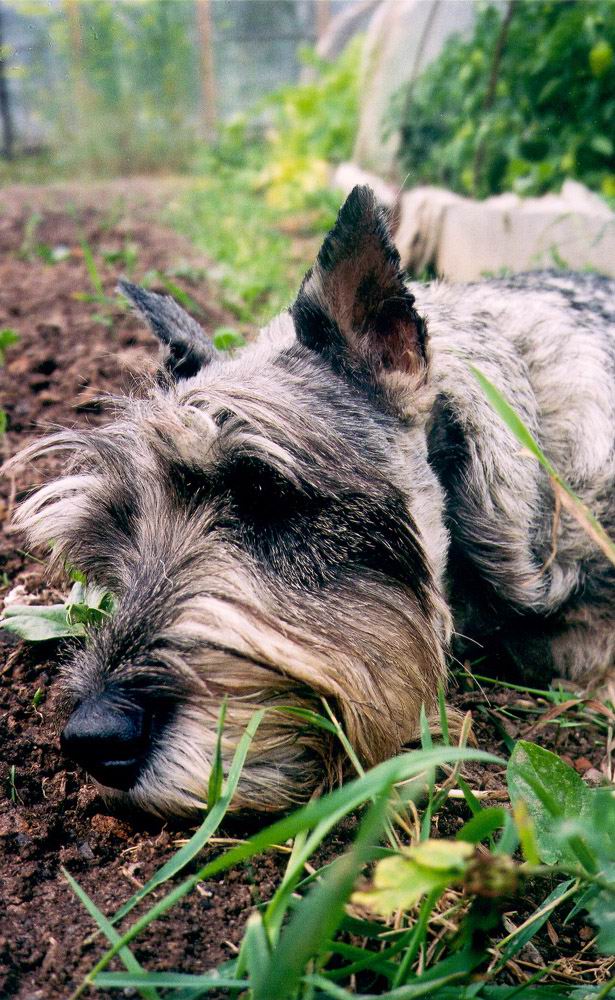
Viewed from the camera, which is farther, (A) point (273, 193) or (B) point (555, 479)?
(A) point (273, 193)

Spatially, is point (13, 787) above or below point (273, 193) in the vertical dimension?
below

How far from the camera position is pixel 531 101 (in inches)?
301

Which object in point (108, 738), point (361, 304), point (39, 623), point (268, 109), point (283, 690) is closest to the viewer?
A: point (108, 738)

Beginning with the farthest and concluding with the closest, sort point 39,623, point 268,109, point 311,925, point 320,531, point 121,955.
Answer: point 268,109, point 39,623, point 320,531, point 121,955, point 311,925

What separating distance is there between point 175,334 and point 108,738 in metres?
1.65

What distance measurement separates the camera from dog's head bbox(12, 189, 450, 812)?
2240mm

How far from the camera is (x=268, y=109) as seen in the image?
1814 cm

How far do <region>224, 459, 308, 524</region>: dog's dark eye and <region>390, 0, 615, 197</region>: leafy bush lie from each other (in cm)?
555

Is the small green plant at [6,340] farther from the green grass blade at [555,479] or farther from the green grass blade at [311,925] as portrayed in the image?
the green grass blade at [311,925]

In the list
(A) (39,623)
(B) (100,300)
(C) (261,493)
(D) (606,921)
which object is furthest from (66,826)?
(B) (100,300)

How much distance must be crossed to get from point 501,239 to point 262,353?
175 inches

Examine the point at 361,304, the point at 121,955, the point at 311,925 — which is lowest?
the point at 121,955

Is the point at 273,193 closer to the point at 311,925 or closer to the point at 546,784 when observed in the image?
the point at 546,784

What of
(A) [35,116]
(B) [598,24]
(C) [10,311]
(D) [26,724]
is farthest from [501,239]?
(A) [35,116]
